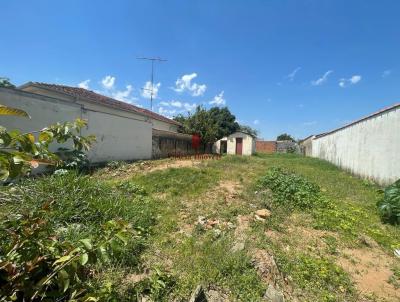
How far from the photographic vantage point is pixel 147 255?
3.45 metres

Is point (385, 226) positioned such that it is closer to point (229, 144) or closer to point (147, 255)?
point (147, 255)

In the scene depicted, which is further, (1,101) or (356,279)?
(1,101)

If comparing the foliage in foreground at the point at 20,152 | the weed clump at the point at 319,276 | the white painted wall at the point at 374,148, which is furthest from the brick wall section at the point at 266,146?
the foliage in foreground at the point at 20,152

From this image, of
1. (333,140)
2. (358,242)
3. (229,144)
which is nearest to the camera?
(358,242)

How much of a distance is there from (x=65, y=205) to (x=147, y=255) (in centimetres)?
154

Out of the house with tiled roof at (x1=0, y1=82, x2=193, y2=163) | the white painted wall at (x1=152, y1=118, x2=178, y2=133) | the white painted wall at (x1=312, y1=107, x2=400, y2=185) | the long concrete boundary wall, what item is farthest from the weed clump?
the white painted wall at (x1=152, y1=118, x2=178, y2=133)

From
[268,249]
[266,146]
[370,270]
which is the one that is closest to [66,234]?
[268,249]

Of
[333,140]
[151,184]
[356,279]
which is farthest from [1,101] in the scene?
[333,140]

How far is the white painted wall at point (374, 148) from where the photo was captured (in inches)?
331

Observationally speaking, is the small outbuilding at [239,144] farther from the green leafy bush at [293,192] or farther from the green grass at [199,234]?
the green grass at [199,234]

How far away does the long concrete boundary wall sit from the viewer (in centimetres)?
754

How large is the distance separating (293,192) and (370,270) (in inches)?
120

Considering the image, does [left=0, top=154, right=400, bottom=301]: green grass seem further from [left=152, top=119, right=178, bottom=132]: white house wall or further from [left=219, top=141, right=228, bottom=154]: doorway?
[left=219, top=141, right=228, bottom=154]: doorway

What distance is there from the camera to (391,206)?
545cm
